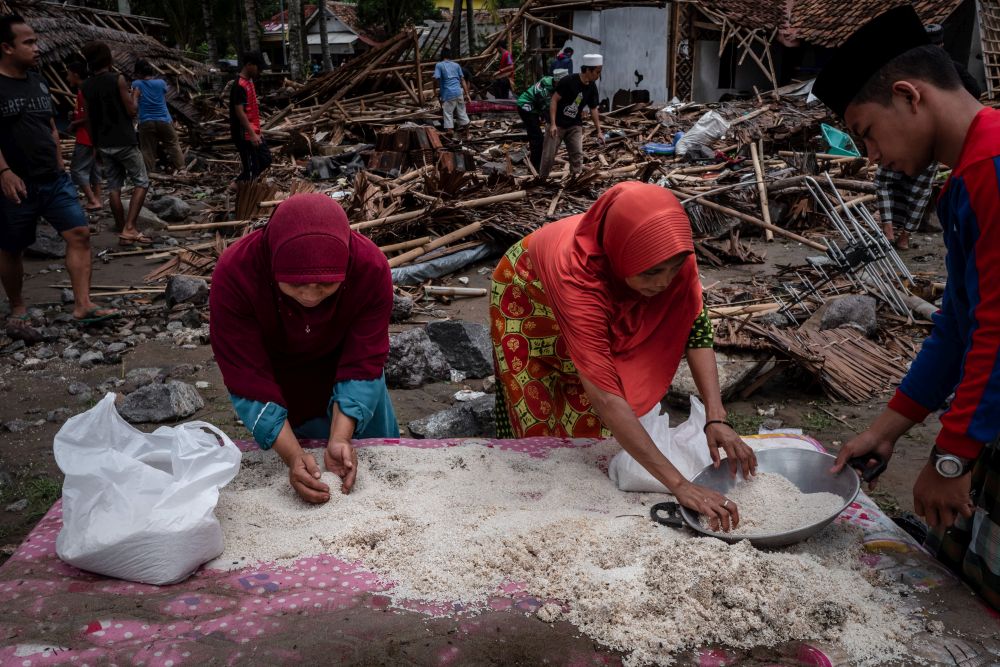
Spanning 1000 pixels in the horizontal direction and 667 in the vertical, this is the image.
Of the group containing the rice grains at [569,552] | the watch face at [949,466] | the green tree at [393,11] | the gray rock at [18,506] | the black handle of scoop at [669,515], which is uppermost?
the green tree at [393,11]

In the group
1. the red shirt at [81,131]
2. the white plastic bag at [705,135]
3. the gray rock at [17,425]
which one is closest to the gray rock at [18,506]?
the gray rock at [17,425]

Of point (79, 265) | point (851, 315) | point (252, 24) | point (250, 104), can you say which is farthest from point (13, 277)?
point (252, 24)

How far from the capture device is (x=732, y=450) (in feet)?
6.84

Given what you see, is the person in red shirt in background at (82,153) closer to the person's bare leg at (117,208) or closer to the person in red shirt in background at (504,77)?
the person's bare leg at (117,208)

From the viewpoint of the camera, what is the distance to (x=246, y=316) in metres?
2.16

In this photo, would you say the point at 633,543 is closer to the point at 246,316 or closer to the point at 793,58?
the point at 246,316

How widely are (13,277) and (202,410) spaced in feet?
6.37

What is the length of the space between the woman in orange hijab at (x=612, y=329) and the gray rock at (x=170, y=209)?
7257 mm

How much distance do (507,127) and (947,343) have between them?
12623 mm

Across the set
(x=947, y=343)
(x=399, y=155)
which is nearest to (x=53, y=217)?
(x=947, y=343)

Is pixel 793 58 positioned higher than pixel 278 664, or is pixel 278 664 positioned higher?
pixel 793 58

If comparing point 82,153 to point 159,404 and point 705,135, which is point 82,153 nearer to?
point 159,404

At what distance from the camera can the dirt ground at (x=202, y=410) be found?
3363 millimetres

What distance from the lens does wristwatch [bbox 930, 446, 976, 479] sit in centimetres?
148
